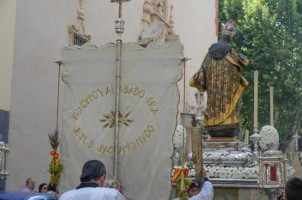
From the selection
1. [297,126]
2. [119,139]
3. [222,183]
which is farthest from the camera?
[297,126]

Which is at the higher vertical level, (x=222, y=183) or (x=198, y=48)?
(x=198, y=48)

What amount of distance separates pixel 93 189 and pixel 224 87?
535 cm

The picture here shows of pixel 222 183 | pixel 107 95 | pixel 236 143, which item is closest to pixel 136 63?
pixel 107 95

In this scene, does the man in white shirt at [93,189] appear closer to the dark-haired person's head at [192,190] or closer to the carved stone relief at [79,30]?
the dark-haired person's head at [192,190]

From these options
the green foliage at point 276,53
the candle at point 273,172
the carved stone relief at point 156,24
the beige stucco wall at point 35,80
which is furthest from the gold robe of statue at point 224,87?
the green foliage at point 276,53

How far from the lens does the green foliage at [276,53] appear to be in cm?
2298

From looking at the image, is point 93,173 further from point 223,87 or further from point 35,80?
point 35,80

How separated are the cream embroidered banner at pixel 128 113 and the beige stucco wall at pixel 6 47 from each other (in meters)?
5.47

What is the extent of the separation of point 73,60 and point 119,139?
43.9 inches

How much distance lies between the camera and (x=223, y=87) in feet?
31.2

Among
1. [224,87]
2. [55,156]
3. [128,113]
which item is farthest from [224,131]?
[55,156]

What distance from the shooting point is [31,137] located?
12422 mm

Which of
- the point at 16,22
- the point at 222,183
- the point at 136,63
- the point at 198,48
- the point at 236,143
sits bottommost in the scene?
the point at 222,183

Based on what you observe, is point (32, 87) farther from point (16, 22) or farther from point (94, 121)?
point (94, 121)
